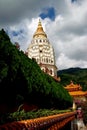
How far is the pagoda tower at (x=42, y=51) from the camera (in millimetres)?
98875

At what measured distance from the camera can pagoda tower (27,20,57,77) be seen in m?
98.9

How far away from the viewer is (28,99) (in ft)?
75.5

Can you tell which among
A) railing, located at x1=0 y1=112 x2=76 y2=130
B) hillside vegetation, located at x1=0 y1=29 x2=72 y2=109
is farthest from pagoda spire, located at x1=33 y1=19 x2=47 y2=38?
railing, located at x1=0 y1=112 x2=76 y2=130

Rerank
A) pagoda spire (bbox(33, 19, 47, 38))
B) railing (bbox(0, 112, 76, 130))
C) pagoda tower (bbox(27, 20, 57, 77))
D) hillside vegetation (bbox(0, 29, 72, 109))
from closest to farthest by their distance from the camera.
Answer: railing (bbox(0, 112, 76, 130))
hillside vegetation (bbox(0, 29, 72, 109))
pagoda tower (bbox(27, 20, 57, 77))
pagoda spire (bbox(33, 19, 47, 38))

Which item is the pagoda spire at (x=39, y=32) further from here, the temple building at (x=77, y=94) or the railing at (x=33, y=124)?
the railing at (x=33, y=124)

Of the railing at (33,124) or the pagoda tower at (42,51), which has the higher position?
the pagoda tower at (42,51)

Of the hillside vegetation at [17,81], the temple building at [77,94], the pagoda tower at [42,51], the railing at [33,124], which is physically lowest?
the railing at [33,124]

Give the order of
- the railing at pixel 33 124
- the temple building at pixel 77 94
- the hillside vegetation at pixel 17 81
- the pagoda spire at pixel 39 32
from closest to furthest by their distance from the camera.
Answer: the railing at pixel 33 124 < the hillside vegetation at pixel 17 81 < the temple building at pixel 77 94 < the pagoda spire at pixel 39 32

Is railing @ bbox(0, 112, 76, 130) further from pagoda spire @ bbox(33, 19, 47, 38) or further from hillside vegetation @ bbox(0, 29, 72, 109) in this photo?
pagoda spire @ bbox(33, 19, 47, 38)

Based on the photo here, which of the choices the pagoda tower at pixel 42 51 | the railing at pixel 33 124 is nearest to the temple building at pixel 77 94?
the pagoda tower at pixel 42 51

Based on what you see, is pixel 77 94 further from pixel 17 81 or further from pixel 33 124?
pixel 33 124

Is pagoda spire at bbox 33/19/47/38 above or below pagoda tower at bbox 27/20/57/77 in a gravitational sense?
above

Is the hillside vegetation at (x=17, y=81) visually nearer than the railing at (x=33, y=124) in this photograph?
No

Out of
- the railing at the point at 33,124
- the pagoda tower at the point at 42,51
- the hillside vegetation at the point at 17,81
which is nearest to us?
the railing at the point at 33,124
